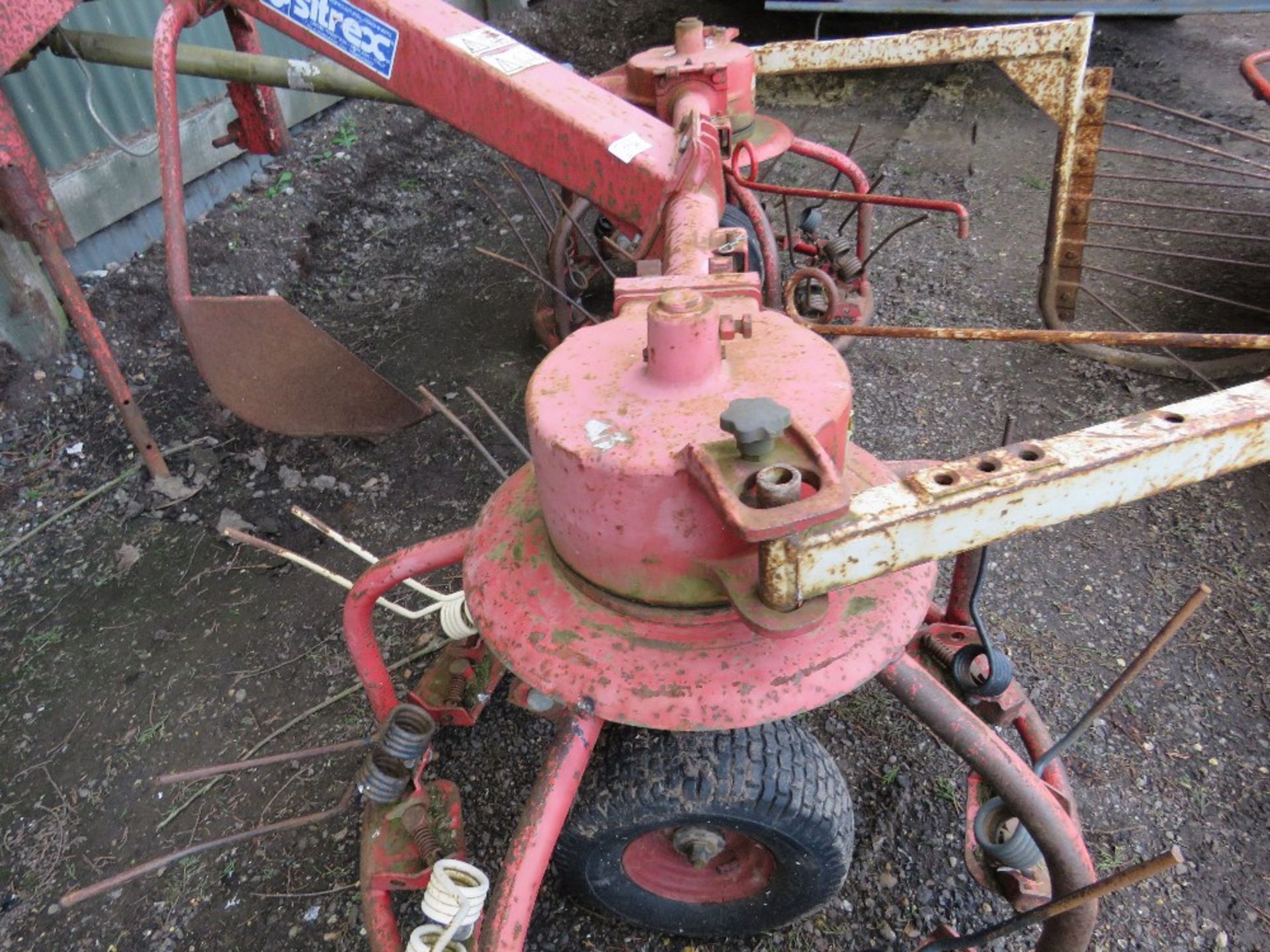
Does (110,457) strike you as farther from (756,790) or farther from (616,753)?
(756,790)

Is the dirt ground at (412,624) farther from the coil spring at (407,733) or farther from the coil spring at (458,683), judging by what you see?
the coil spring at (407,733)

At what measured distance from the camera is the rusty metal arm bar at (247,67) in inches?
97.7

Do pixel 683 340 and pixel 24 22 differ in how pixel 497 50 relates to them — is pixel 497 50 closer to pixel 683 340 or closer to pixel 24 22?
pixel 683 340

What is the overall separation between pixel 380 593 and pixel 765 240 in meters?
1.68

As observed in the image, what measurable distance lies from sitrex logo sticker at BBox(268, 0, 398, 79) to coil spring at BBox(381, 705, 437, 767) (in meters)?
1.34

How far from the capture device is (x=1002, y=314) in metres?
3.64

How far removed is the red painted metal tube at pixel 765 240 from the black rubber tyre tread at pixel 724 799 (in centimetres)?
158

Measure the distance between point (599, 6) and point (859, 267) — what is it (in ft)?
15.8

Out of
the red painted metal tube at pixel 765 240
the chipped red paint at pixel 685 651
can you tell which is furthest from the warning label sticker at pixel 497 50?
the chipped red paint at pixel 685 651

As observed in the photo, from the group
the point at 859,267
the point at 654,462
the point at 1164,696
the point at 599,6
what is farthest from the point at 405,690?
the point at 599,6

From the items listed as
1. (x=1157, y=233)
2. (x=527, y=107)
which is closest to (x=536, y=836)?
(x=527, y=107)

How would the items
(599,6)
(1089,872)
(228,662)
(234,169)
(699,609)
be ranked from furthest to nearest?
(599,6), (234,169), (228,662), (1089,872), (699,609)

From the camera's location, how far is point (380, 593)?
1598mm

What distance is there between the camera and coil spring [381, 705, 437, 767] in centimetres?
152
